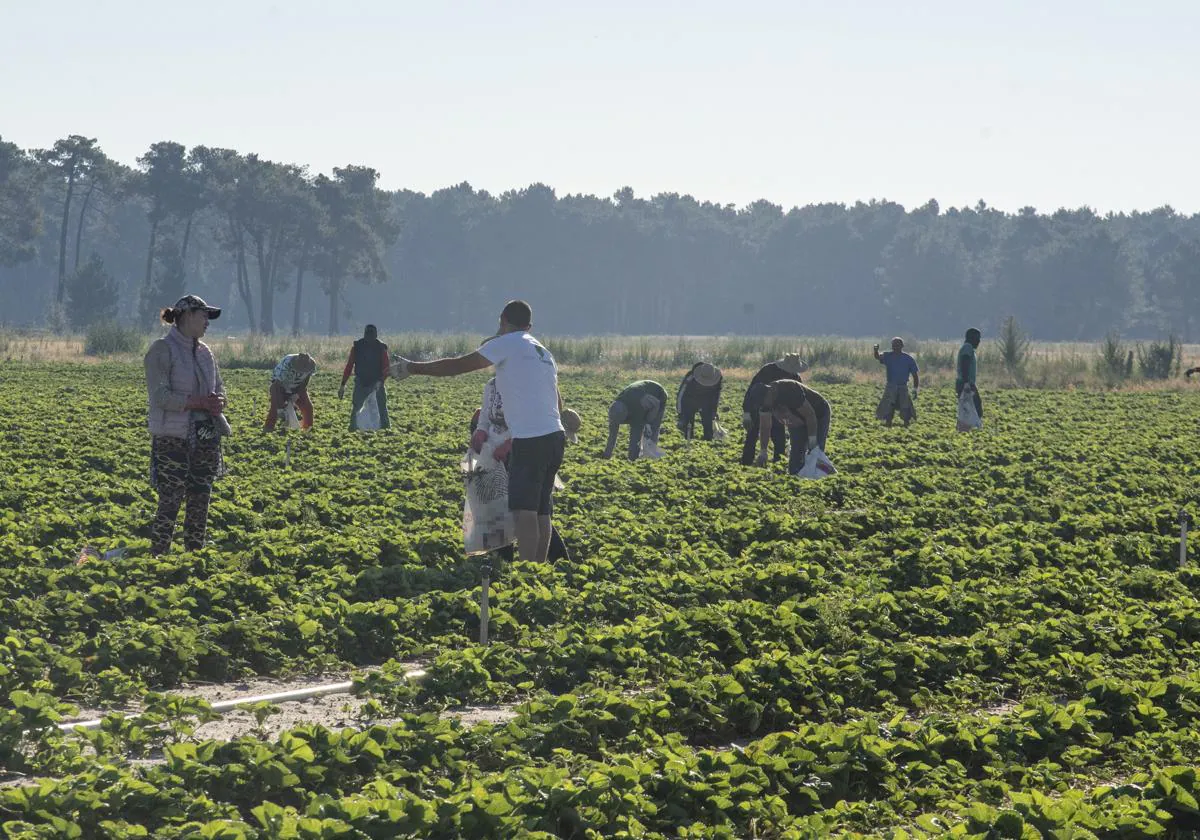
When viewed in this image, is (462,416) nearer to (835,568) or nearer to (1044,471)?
(1044,471)

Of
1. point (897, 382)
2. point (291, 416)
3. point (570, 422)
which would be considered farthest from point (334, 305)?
point (570, 422)

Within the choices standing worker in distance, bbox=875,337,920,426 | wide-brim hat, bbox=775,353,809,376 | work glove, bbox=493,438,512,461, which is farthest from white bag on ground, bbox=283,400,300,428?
standing worker in distance, bbox=875,337,920,426

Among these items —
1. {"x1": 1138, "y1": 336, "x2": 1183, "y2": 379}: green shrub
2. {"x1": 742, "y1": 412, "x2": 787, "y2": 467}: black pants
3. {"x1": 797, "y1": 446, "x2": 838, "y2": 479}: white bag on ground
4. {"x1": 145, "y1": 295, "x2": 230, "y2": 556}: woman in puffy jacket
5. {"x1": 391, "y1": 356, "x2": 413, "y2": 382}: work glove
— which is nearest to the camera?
{"x1": 391, "y1": 356, "x2": 413, "y2": 382}: work glove

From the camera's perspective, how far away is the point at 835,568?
1170cm

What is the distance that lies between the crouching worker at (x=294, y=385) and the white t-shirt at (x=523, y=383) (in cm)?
759

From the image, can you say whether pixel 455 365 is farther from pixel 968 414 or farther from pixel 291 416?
pixel 968 414

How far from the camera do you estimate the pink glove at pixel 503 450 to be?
423 inches

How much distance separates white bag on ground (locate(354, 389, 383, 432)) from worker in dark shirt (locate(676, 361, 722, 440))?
4.23 meters

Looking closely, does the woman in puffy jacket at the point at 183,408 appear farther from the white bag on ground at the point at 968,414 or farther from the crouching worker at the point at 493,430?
the white bag on ground at the point at 968,414

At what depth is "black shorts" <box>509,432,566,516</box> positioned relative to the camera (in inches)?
400

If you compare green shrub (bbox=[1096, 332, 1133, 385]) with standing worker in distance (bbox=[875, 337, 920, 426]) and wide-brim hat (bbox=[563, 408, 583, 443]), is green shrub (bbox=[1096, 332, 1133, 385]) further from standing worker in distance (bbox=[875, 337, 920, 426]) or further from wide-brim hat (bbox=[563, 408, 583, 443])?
wide-brim hat (bbox=[563, 408, 583, 443])

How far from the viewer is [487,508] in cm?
1070

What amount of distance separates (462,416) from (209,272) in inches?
4313

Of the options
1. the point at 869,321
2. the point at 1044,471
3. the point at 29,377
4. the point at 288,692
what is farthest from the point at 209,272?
the point at 288,692
